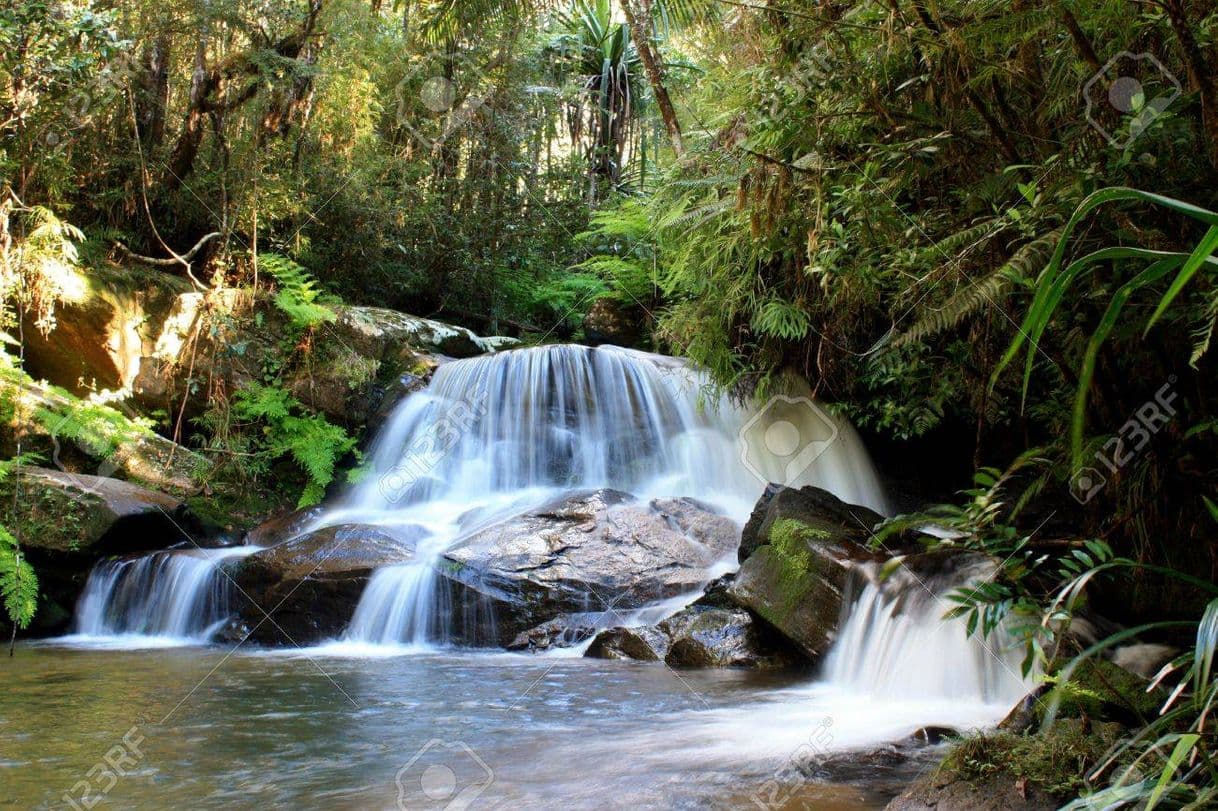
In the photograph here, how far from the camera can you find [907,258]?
15.1ft

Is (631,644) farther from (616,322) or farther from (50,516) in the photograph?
(616,322)

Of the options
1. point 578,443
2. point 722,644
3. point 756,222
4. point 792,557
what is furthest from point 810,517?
point 578,443

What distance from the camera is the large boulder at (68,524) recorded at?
7898 mm

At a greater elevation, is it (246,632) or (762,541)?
(762,541)

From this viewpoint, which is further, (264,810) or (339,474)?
(339,474)

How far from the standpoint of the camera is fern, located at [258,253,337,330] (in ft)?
35.0

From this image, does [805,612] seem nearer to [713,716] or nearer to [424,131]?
[713,716]

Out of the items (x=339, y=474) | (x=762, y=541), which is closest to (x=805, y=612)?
(x=762, y=541)

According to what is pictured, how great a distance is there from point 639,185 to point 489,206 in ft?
13.0

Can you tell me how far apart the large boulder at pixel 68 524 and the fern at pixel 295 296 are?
2.94 meters

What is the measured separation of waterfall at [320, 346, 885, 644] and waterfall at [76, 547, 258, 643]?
1.65m

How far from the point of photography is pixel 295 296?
1084cm

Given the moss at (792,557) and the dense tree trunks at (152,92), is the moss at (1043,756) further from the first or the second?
the dense tree trunks at (152,92)

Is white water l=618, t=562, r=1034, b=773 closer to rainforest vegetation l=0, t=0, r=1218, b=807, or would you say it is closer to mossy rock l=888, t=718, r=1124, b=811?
rainforest vegetation l=0, t=0, r=1218, b=807
